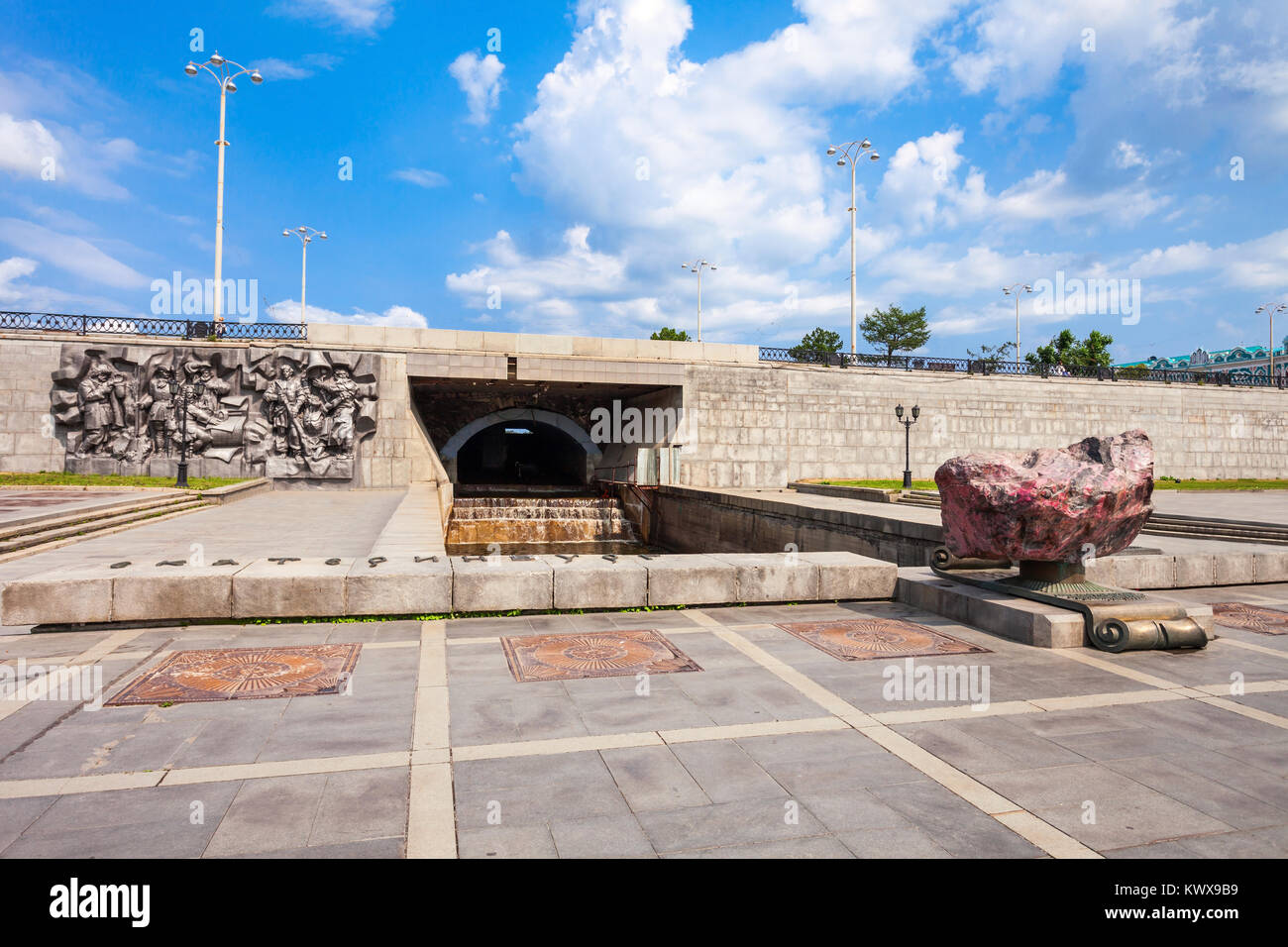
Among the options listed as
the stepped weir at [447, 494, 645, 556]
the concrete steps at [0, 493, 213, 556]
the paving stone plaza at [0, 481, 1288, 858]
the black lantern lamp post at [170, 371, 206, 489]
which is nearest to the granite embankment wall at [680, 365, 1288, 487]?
the stepped weir at [447, 494, 645, 556]

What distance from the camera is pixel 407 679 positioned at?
4.64 meters

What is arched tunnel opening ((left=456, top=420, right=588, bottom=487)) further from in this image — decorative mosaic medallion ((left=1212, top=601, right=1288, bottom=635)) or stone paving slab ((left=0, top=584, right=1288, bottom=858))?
stone paving slab ((left=0, top=584, right=1288, bottom=858))

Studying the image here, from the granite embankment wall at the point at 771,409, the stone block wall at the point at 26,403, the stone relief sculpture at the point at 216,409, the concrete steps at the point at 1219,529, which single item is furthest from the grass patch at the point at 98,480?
the concrete steps at the point at 1219,529

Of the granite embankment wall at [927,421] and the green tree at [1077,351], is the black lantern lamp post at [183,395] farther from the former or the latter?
the green tree at [1077,351]

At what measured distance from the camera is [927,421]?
27922mm

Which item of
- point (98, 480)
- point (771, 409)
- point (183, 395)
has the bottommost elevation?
point (98, 480)

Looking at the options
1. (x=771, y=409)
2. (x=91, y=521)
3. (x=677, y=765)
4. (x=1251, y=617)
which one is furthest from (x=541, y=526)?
(x=677, y=765)

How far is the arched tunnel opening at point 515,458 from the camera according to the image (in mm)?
37875

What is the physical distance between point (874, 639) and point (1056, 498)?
181 cm

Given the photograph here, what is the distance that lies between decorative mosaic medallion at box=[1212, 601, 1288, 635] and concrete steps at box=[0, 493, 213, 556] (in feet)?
46.3

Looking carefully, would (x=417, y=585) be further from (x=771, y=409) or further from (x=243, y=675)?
(x=771, y=409)

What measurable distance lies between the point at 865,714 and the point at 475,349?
2150cm

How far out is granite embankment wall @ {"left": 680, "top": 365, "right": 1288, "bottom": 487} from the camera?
25.5m

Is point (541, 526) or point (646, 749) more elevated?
point (646, 749)
